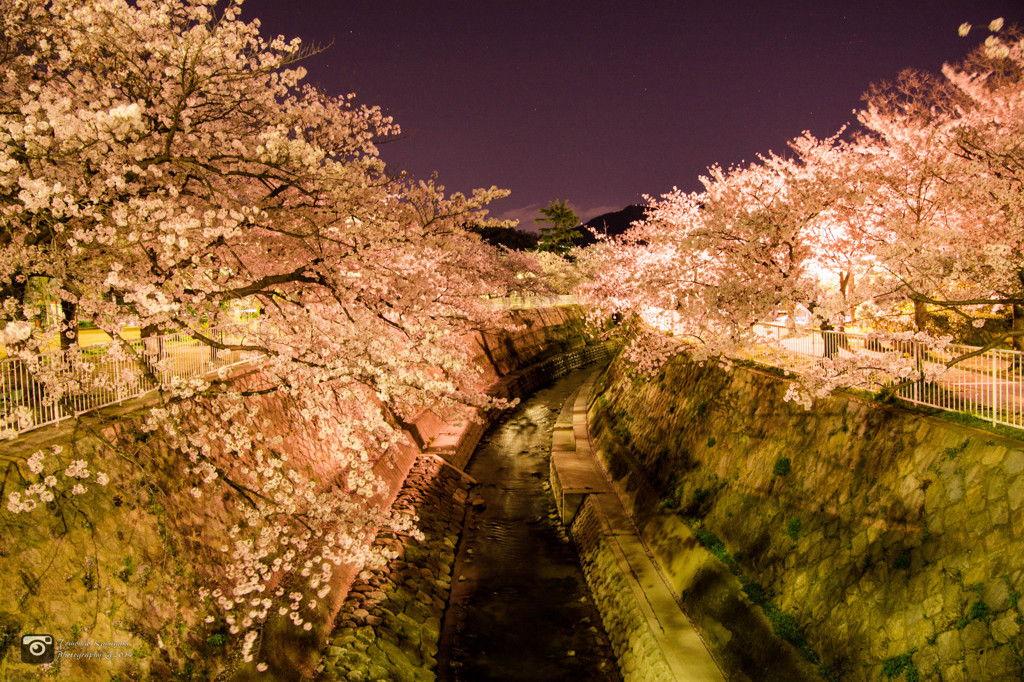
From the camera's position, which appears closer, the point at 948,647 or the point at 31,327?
the point at 948,647

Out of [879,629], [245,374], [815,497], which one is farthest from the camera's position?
[245,374]

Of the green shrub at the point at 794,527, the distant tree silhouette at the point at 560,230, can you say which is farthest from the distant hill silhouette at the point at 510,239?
the green shrub at the point at 794,527

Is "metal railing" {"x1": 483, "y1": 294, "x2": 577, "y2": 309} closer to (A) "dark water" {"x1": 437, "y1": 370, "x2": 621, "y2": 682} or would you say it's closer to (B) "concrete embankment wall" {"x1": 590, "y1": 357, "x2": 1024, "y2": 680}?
(A) "dark water" {"x1": 437, "y1": 370, "x2": 621, "y2": 682}

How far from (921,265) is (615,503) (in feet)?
29.9

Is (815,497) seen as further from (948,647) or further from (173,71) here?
(173,71)

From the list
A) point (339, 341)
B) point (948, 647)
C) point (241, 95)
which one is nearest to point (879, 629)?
point (948, 647)

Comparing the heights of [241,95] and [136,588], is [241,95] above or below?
above

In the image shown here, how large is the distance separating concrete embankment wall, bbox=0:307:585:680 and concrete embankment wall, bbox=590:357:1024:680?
745cm

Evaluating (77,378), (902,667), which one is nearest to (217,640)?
(77,378)

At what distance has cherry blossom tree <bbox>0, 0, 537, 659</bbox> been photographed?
6859 millimetres

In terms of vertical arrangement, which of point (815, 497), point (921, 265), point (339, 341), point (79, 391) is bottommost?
point (815, 497)

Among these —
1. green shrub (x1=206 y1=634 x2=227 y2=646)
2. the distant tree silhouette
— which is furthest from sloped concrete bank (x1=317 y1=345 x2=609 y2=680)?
the distant tree silhouette

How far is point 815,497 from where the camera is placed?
8.58 m

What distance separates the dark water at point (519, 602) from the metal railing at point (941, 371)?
7.26m
